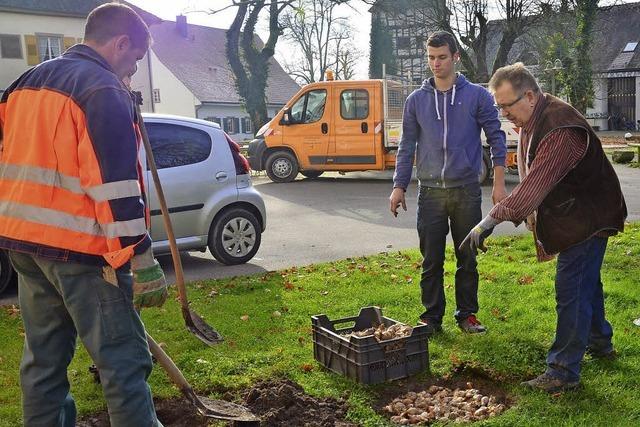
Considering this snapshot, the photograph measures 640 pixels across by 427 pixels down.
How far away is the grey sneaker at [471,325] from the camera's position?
5.56 m

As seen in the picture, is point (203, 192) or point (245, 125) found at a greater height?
point (245, 125)

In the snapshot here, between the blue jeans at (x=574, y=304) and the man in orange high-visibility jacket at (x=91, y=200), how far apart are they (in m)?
2.52

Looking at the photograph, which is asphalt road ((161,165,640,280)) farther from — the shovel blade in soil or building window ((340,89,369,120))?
the shovel blade in soil

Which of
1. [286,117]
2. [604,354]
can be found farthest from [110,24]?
[286,117]

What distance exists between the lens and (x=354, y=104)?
58.3 feet

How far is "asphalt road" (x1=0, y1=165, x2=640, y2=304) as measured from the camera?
30.6 feet

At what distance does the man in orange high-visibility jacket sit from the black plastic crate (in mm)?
1716

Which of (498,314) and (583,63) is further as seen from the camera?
(583,63)

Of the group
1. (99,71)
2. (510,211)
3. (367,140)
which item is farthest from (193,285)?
(367,140)

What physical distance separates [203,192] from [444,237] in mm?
3786

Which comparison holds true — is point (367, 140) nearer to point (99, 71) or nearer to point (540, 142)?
point (540, 142)

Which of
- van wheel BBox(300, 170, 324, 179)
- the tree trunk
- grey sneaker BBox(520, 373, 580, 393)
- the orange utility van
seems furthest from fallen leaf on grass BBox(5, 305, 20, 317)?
the tree trunk

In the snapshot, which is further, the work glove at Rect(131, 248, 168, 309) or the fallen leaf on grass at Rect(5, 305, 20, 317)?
the fallen leaf on grass at Rect(5, 305, 20, 317)

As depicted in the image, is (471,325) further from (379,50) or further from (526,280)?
(379,50)
